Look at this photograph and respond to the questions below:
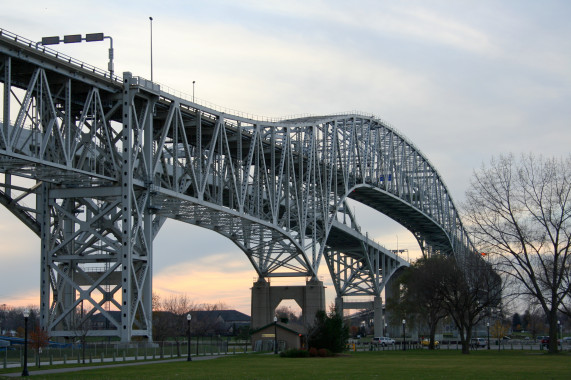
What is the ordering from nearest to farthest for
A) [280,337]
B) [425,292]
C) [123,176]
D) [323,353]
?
[123,176] < [323,353] < [280,337] < [425,292]

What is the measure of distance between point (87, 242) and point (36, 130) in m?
9.34

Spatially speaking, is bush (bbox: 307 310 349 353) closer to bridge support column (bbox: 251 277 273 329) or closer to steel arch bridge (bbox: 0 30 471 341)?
steel arch bridge (bbox: 0 30 471 341)

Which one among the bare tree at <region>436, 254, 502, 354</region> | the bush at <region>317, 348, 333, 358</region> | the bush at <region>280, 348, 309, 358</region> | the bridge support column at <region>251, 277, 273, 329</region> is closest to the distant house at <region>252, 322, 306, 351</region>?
the bush at <region>317, 348, 333, 358</region>

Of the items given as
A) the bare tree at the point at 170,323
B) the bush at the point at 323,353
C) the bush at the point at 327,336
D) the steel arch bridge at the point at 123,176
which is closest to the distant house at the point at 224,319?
the bare tree at the point at 170,323

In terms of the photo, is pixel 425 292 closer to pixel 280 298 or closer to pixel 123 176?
pixel 280 298

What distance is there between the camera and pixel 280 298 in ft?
279

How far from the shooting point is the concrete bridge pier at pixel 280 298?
82875 millimetres

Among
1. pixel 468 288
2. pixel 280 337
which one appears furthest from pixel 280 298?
pixel 468 288

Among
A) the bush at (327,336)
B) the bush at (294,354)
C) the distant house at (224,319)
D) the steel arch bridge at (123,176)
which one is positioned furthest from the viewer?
the distant house at (224,319)

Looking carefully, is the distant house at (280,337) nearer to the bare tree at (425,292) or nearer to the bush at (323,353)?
the bush at (323,353)

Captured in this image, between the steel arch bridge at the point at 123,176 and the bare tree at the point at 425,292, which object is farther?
the bare tree at the point at 425,292

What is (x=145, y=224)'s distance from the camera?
51.5m

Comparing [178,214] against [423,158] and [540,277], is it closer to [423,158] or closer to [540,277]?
[540,277]

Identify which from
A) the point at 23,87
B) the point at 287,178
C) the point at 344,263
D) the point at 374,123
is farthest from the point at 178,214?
the point at 344,263
